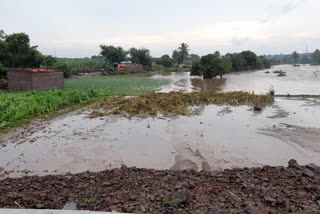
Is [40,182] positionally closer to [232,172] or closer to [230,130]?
[232,172]

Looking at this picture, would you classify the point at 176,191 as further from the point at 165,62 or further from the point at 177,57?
the point at 177,57

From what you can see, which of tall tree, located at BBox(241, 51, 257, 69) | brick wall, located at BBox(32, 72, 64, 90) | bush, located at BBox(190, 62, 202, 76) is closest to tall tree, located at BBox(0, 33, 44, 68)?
brick wall, located at BBox(32, 72, 64, 90)

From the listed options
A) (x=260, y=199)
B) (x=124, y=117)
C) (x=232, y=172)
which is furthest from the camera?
(x=124, y=117)

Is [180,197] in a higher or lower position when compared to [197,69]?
lower

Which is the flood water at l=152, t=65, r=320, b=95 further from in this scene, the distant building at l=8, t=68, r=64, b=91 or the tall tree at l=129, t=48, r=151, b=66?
the tall tree at l=129, t=48, r=151, b=66

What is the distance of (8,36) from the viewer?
25.2 metres

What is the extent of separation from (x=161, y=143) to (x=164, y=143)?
10cm

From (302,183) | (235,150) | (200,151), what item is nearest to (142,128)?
(200,151)

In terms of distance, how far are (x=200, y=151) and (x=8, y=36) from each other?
85.4ft

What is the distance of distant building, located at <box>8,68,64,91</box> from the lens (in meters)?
18.7

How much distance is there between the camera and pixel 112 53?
5519cm

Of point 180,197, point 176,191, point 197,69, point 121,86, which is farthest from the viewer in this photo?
point 197,69

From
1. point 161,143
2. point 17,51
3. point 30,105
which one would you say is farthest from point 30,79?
point 161,143

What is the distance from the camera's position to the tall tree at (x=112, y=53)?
55.2 meters
